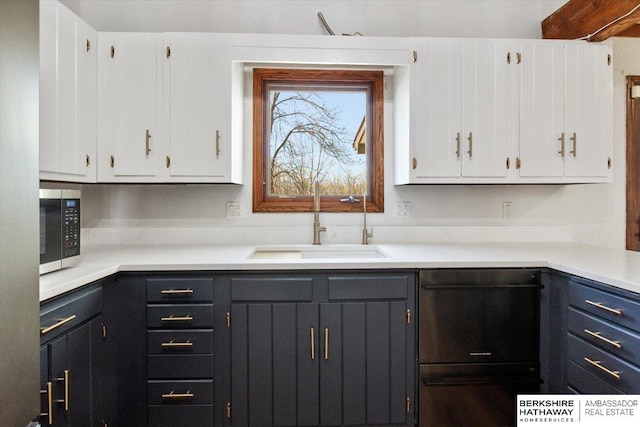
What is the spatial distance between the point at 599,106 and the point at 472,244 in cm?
110

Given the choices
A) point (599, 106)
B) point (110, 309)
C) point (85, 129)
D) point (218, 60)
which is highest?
point (218, 60)

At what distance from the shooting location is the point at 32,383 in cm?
62

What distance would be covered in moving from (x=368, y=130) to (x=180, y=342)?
1727 mm

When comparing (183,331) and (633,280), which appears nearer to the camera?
(633,280)

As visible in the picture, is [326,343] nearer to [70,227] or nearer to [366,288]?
[366,288]

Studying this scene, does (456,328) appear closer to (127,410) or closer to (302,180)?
(302,180)

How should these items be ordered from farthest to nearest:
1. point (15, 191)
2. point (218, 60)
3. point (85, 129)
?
1. point (218, 60)
2. point (85, 129)
3. point (15, 191)

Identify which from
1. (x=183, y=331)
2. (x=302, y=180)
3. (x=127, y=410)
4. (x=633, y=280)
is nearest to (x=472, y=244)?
(x=633, y=280)

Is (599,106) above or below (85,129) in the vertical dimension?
above

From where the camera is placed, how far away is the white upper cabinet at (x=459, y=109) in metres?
2.12

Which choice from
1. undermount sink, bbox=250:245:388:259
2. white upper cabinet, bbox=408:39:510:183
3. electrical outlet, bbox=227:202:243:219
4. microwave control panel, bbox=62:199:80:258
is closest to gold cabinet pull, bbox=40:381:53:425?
microwave control panel, bbox=62:199:80:258

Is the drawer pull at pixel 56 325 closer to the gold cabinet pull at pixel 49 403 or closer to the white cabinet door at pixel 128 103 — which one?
the gold cabinet pull at pixel 49 403

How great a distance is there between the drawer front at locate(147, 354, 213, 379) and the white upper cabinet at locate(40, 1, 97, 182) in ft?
3.25

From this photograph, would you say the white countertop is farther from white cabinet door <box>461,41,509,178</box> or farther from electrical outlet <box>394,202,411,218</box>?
white cabinet door <box>461,41,509,178</box>
